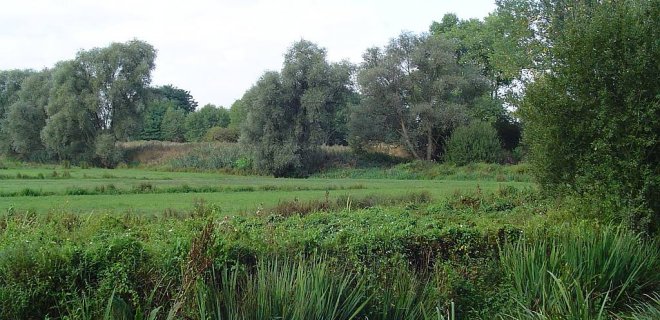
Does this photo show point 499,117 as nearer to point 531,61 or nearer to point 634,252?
point 531,61

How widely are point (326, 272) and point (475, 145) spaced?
3958 centimetres

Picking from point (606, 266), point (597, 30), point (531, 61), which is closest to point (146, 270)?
point (606, 266)

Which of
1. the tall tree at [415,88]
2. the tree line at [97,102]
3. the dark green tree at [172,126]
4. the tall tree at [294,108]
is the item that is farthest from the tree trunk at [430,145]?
the dark green tree at [172,126]

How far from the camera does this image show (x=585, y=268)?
268 inches

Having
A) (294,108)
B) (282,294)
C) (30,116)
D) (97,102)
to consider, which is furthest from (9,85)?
(282,294)

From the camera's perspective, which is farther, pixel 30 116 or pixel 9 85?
pixel 9 85

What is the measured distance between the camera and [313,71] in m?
43.6

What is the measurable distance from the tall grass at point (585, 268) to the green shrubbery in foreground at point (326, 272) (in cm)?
2

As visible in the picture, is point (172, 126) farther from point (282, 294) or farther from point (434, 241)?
point (282, 294)

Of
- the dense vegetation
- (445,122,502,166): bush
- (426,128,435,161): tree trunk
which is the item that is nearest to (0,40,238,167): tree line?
(426,128,435,161): tree trunk

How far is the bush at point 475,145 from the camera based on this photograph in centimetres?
4325

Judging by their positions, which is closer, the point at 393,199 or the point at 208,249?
the point at 208,249

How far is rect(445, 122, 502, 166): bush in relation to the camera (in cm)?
4325

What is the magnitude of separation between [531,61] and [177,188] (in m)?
18.4
